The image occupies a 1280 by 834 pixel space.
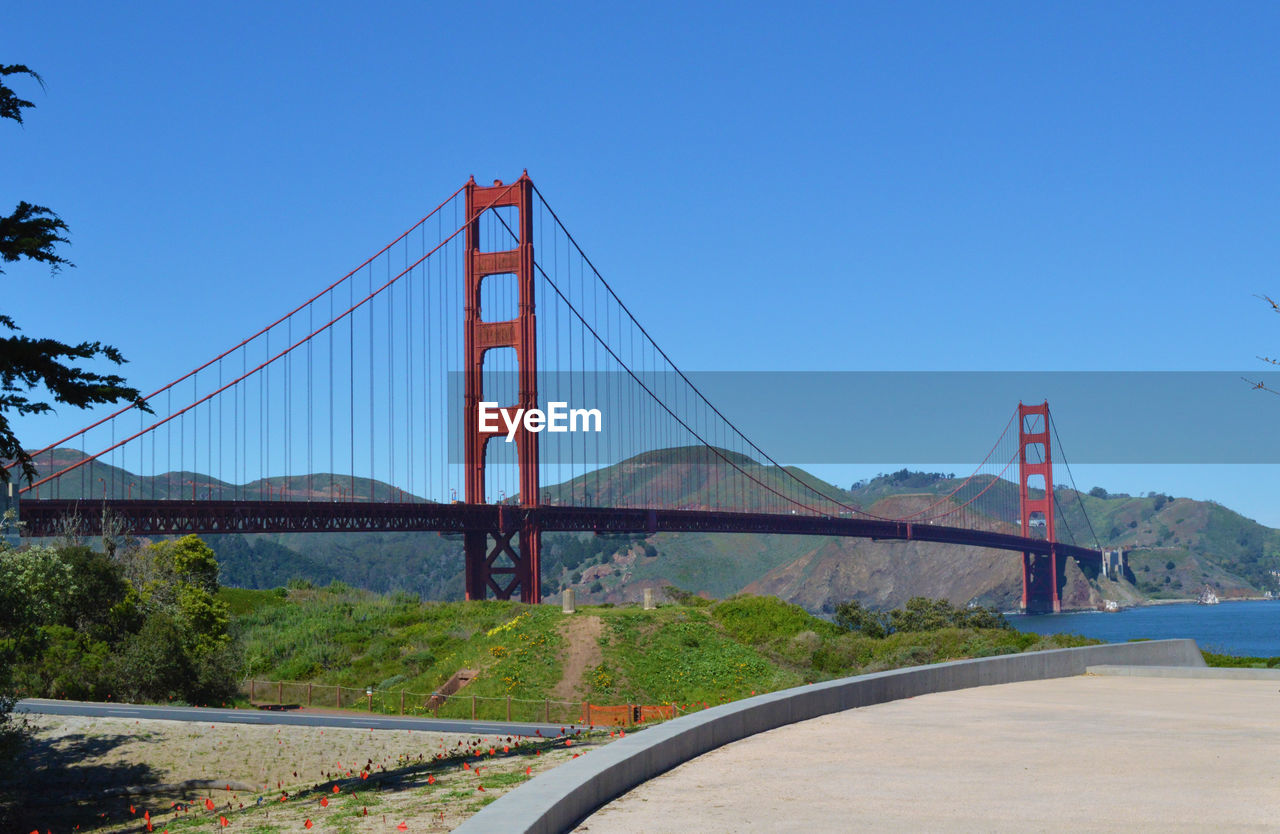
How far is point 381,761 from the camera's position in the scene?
1116 inches

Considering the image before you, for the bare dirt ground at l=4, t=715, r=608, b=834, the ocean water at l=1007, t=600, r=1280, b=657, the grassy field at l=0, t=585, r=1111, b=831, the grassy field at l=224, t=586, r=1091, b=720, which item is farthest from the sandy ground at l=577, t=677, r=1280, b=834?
the ocean water at l=1007, t=600, r=1280, b=657

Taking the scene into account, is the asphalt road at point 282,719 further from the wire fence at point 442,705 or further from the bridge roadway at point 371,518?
the bridge roadway at point 371,518

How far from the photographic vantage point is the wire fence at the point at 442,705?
115 ft

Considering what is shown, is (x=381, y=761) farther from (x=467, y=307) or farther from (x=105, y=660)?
(x=467, y=307)

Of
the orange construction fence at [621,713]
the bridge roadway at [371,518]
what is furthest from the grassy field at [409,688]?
the bridge roadway at [371,518]

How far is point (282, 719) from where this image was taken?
35.9 meters

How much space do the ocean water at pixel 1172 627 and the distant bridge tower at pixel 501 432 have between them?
52770mm

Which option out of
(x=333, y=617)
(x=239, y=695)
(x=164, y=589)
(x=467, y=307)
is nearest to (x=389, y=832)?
(x=239, y=695)

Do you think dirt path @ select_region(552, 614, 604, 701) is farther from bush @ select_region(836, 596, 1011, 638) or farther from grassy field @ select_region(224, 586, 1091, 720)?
bush @ select_region(836, 596, 1011, 638)

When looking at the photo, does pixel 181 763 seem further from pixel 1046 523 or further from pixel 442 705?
pixel 1046 523

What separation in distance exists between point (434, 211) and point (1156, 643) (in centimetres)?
7277

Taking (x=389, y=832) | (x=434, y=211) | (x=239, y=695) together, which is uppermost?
(x=434, y=211)

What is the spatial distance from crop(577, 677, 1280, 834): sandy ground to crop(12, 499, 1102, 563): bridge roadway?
151 feet

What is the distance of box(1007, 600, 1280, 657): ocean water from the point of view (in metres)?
118
